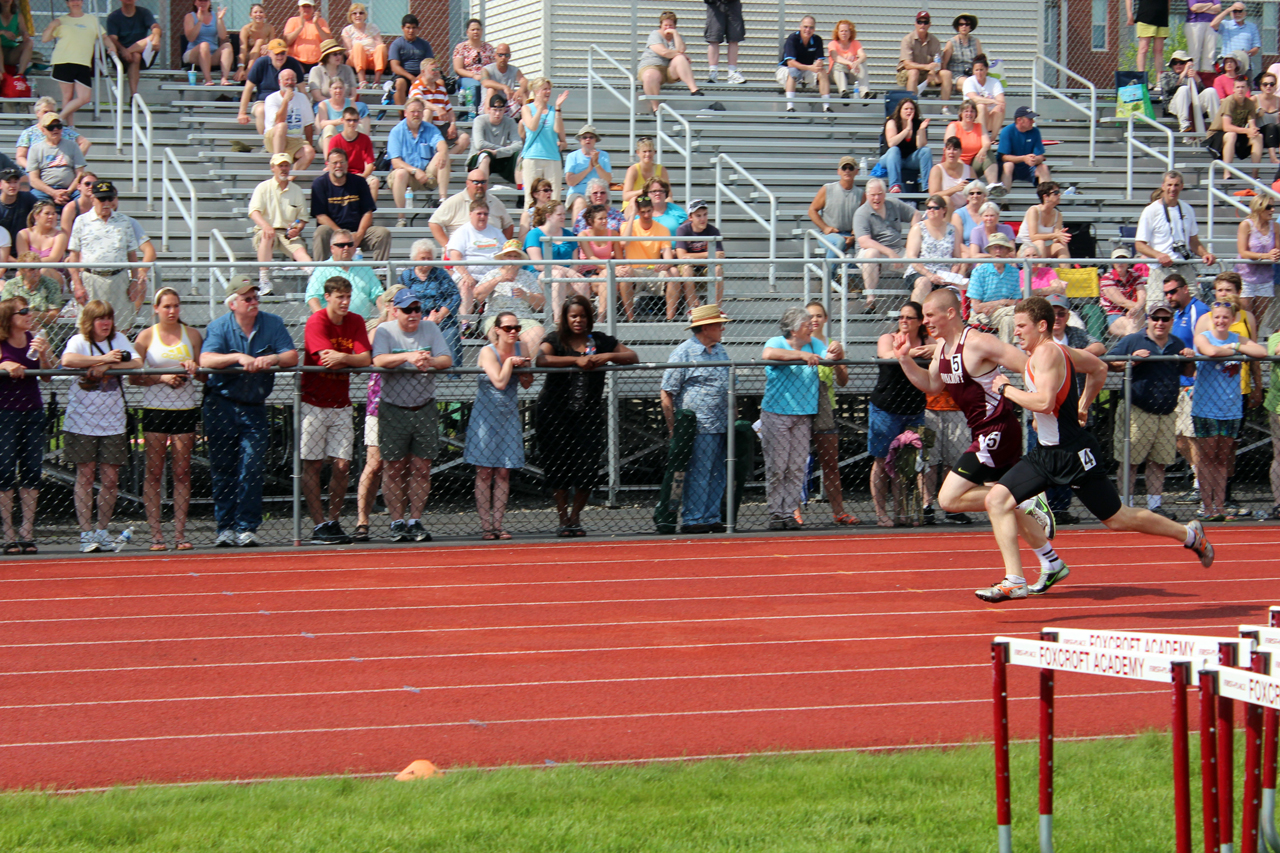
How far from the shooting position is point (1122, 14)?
103ft

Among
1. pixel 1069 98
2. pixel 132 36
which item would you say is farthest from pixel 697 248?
pixel 1069 98

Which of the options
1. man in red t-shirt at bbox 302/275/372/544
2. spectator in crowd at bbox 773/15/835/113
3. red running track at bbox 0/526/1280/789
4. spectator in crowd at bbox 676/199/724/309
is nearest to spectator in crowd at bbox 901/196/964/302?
spectator in crowd at bbox 676/199/724/309

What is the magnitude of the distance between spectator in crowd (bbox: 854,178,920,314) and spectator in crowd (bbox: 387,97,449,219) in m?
4.68

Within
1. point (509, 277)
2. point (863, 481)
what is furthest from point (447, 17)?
point (863, 481)

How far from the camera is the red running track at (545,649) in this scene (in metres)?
6.96

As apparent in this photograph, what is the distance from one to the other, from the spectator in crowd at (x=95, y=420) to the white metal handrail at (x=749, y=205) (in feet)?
21.7

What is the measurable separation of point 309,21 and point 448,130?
8.64 feet

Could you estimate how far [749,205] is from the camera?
18.2 meters

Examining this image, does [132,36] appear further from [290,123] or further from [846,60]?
[846,60]

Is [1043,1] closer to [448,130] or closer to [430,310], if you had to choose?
[448,130]

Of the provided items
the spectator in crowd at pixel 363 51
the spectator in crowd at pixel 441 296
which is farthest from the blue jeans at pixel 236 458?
the spectator in crowd at pixel 363 51

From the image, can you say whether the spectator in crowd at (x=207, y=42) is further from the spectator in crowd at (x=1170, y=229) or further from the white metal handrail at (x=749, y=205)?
the spectator in crowd at (x=1170, y=229)

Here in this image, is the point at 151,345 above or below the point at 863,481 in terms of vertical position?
above

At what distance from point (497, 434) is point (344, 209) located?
4.19m
